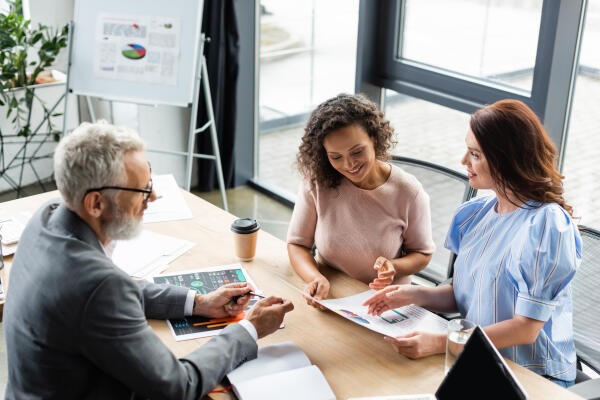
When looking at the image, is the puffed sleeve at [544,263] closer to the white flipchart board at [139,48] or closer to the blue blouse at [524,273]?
the blue blouse at [524,273]

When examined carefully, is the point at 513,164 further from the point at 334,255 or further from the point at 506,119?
the point at 334,255

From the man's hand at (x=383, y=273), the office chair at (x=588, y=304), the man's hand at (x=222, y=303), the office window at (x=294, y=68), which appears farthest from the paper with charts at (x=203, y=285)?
the office window at (x=294, y=68)

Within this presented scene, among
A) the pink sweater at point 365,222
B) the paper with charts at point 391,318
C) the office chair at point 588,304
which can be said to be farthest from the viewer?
the pink sweater at point 365,222

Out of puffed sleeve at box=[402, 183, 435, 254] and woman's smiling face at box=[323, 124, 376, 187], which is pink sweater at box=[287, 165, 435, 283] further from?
woman's smiling face at box=[323, 124, 376, 187]

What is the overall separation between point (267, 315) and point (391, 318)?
363mm

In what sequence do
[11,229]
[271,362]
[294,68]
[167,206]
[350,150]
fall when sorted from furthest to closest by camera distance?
1. [294,68]
2. [167,206]
3. [11,229]
4. [350,150]
5. [271,362]

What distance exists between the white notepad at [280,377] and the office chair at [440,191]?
80 centimetres

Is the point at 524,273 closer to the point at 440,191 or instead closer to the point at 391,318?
the point at 391,318

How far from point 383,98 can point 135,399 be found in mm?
2496

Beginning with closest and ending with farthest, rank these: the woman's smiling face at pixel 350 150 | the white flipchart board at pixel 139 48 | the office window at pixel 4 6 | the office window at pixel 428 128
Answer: the woman's smiling face at pixel 350 150 → the office window at pixel 428 128 → the white flipchart board at pixel 139 48 → the office window at pixel 4 6

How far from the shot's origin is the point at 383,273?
6.54 ft

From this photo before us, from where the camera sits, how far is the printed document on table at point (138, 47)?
353 centimetres

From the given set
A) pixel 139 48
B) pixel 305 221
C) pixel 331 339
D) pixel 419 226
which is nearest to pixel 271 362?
pixel 331 339

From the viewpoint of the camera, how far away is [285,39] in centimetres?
432
